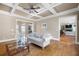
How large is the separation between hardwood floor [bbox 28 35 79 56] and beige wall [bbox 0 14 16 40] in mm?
524

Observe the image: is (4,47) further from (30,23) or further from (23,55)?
(30,23)

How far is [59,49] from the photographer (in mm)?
1792

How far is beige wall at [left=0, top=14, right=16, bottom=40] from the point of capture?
5.61ft

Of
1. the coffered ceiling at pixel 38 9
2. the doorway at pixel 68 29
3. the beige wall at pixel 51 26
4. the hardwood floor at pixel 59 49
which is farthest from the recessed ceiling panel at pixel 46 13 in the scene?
the hardwood floor at pixel 59 49

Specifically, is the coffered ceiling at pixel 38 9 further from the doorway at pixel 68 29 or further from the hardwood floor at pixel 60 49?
the hardwood floor at pixel 60 49

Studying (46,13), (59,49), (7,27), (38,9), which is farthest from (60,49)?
(7,27)

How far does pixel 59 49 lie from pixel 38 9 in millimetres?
943

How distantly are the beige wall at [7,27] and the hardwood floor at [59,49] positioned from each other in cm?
46

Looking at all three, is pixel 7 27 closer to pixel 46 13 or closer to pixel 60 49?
pixel 46 13

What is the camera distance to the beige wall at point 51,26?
6.21 feet

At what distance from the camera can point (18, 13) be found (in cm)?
180

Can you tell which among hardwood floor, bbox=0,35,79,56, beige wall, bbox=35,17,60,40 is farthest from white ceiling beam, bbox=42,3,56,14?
hardwood floor, bbox=0,35,79,56

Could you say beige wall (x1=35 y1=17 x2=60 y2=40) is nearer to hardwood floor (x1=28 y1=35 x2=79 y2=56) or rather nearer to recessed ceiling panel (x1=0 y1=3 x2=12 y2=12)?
hardwood floor (x1=28 y1=35 x2=79 y2=56)

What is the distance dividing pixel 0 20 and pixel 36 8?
30.1 inches
